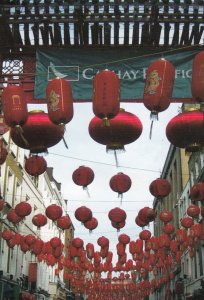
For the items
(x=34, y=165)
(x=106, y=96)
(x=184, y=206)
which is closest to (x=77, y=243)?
(x=34, y=165)

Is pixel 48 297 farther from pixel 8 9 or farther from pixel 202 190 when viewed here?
pixel 8 9

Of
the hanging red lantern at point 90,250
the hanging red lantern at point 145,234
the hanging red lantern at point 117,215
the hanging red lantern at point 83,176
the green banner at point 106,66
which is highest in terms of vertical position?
the green banner at point 106,66

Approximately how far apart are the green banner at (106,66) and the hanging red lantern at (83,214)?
619 cm

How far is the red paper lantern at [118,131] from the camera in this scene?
27.5 feet

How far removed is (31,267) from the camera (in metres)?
31.7

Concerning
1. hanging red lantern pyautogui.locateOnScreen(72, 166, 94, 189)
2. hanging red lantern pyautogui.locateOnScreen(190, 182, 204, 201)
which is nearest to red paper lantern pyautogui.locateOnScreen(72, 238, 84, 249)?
hanging red lantern pyautogui.locateOnScreen(190, 182, 204, 201)

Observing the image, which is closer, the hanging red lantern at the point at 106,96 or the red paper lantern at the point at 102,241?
the hanging red lantern at the point at 106,96

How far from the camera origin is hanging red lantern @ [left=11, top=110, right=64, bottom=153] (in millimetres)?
8727

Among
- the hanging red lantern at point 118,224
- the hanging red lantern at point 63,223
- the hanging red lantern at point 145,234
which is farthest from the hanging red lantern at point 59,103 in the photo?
the hanging red lantern at point 145,234

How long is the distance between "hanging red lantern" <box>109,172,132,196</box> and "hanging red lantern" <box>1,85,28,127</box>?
5.22 meters

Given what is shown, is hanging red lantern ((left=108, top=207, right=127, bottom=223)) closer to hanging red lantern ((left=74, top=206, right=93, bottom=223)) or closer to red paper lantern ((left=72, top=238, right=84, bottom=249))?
hanging red lantern ((left=74, top=206, right=93, bottom=223))

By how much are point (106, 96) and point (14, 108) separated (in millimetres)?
1770

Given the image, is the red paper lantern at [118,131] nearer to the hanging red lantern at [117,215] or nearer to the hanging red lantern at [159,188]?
the hanging red lantern at [159,188]

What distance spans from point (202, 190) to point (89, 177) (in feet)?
12.3
